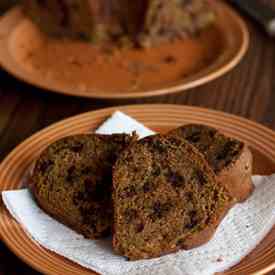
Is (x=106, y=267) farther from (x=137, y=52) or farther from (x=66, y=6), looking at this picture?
(x=66, y=6)

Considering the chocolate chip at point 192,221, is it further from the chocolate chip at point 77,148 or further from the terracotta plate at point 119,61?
the terracotta plate at point 119,61

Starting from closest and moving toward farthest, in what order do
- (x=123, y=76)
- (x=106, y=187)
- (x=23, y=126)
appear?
(x=106, y=187) < (x=23, y=126) < (x=123, y=76)

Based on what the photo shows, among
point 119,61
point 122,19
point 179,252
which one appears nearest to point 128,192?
point 179,252

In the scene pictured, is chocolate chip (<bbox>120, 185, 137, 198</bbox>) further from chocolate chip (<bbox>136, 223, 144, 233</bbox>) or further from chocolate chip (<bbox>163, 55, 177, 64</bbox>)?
chocolate chip (<bbox>163, 55, 177, 64</bbox>)

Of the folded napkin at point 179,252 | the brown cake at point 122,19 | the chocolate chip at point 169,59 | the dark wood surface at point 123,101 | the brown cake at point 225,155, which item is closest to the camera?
the folded napkin at point 179,252

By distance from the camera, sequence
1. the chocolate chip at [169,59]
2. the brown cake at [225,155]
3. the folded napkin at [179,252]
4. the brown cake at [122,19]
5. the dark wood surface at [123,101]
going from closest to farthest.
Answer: the folded napkin at [179,252]
the brown cake at [225,155]
the dark wood surface at [123,101]
the chocolate chip at [169,59]
the brown cake at [122,19]

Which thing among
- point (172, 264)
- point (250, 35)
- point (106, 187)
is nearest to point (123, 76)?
point (250, 35)

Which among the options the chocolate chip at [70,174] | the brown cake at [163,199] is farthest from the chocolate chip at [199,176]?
the chocolate chip at [70,174]
